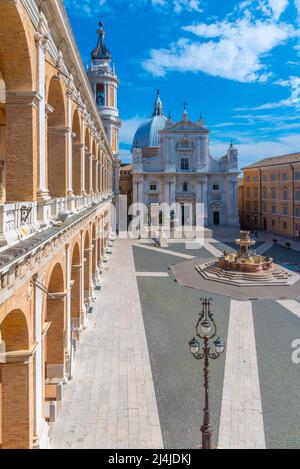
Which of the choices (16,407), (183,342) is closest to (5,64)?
(16,407)

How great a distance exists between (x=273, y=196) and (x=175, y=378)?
4186 centimetres

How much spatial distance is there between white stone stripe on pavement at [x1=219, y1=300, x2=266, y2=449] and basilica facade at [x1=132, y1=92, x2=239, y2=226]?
1492 inches

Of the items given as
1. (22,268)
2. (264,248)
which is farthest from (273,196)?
→ (22,268)

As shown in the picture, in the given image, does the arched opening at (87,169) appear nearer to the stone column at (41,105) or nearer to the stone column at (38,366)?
the stone column at (41,105)

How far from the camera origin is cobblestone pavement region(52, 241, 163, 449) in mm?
9422

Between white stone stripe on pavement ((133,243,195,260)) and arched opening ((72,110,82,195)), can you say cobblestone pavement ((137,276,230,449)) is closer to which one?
arched opening ((72,110,82,195))

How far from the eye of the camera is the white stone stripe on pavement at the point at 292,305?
19678 mm

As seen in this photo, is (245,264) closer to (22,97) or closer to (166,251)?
(166,251)

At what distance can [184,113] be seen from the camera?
54094mm

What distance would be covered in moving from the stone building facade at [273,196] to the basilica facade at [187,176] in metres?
3.17

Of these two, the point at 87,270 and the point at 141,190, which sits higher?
the point at 141,190

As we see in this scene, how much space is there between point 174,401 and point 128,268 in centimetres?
1916

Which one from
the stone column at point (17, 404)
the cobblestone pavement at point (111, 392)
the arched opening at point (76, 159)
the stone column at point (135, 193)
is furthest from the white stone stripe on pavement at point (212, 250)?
the stone column at point (17, 404)

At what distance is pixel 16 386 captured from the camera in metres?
7.61
